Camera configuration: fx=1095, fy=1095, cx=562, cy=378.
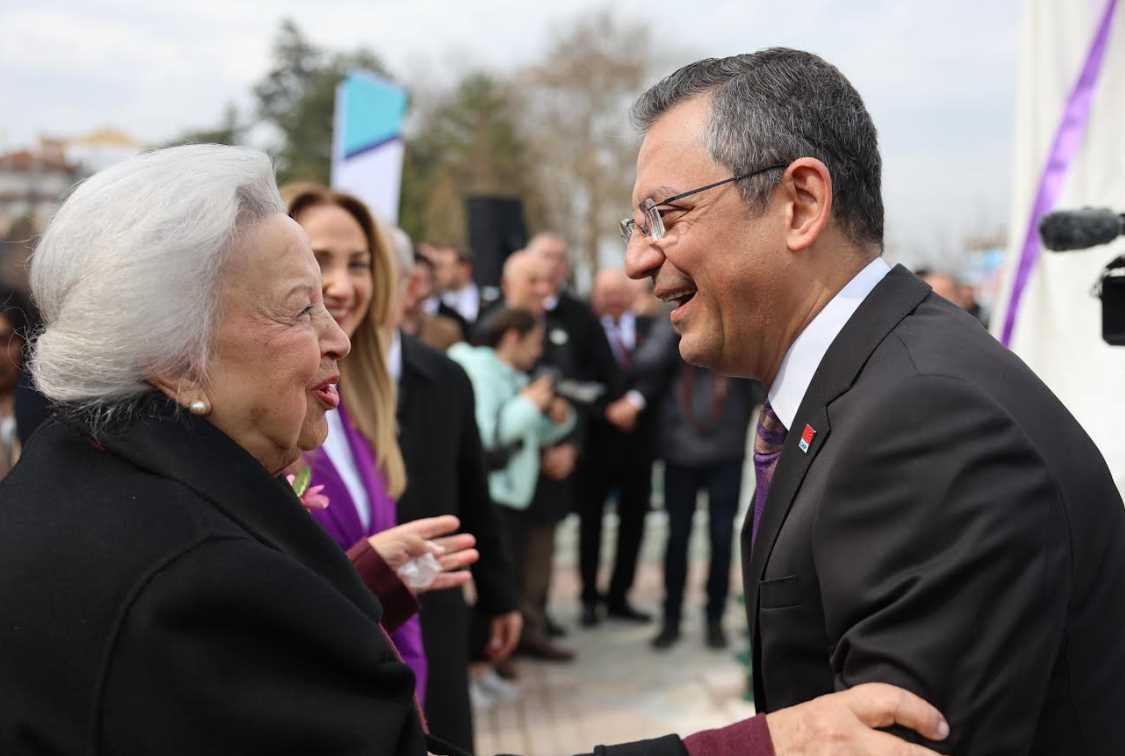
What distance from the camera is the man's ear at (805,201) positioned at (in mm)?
1804

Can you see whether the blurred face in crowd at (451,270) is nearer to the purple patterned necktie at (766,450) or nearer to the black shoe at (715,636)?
Result: the black shoe at (715,636)

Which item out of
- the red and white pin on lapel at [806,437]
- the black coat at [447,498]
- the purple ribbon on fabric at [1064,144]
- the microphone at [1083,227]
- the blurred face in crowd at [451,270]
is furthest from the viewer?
the blurred face in crowd at [451,270]

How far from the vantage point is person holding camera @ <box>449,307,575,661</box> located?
5863mm

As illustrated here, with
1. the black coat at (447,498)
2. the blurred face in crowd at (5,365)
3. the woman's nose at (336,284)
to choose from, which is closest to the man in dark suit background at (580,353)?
the blurred face in crowd at (5,365)

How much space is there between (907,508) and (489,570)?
2.22 meters

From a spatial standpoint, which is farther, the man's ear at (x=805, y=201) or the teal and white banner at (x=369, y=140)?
the teal and white banner at (x=369, y=140)

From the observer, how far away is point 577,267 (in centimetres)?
4266

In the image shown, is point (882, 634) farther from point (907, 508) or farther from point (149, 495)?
point (149, 495)

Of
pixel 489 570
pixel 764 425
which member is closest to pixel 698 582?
pixel 489 570

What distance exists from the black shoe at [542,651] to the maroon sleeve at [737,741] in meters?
4.91

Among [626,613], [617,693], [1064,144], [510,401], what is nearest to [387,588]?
[1064,144]

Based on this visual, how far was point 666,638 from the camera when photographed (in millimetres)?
6586

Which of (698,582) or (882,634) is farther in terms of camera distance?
(698,582)

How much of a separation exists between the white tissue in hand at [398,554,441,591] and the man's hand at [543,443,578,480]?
3.69m
